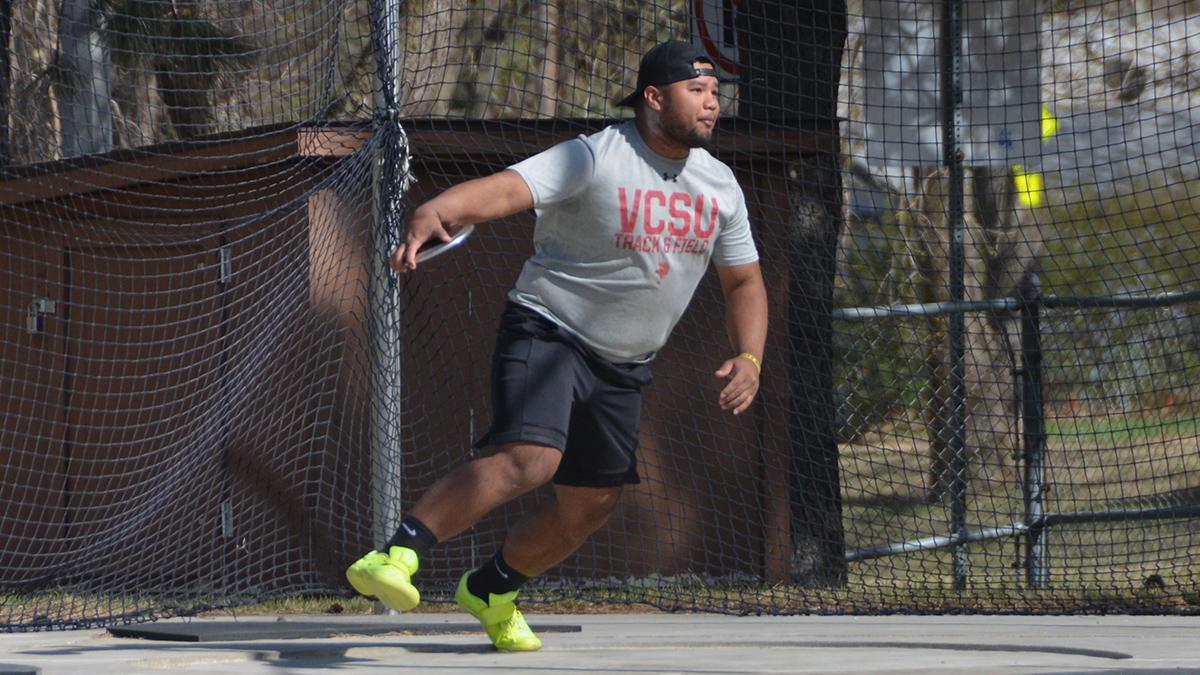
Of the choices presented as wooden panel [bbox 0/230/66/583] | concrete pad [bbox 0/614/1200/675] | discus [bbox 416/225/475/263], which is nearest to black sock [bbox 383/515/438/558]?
concrete pad [bbox 0/614/1200/675]

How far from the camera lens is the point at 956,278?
28.4 ft

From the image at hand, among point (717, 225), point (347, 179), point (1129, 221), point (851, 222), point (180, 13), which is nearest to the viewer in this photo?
point (717, 225)

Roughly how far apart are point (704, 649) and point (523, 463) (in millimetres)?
1176

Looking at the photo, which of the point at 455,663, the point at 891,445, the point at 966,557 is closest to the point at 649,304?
the point at 455,663

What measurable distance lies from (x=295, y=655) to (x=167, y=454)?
3.32m

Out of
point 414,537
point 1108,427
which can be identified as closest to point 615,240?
point 414,537

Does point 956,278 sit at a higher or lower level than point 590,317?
lower

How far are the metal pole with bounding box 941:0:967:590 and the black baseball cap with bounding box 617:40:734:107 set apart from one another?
3.53 meters

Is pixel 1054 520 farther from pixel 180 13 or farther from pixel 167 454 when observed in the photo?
pixel 180 13

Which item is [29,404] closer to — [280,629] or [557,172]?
[280,629]

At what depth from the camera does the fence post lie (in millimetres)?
8383

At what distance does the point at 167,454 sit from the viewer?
851cm

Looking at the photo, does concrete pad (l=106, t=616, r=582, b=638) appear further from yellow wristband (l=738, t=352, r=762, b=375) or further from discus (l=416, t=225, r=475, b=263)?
discus (l=416, t=225, r=475, b=263)

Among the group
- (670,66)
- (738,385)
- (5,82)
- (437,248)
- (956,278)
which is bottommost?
(956,278)
